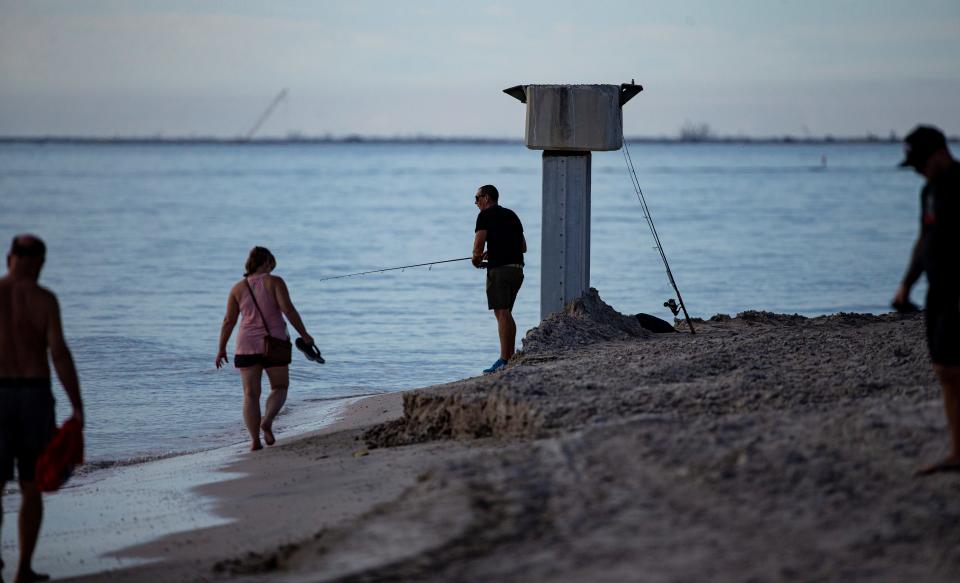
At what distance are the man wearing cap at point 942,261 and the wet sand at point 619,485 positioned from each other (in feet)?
1.04

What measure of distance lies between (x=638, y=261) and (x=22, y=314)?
24.0 metres

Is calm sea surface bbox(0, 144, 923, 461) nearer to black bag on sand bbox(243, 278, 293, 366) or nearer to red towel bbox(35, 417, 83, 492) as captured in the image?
black bag on sand bbox(243, 278, 293, 366)

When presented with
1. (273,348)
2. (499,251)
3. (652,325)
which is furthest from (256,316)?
(652,325)

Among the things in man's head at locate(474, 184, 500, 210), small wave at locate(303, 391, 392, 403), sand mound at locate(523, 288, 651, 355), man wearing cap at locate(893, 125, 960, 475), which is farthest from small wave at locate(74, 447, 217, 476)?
man wearing cap at locate(893, 125, 960, 475)

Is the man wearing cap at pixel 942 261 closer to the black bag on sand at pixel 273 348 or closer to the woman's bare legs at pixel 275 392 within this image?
the black bag on sand at pixel 273 348

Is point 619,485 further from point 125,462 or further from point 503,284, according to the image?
point 125,462

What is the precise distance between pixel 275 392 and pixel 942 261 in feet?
16.1

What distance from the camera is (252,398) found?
8.41m

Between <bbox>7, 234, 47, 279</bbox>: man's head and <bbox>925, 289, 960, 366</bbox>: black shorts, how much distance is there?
161 inches

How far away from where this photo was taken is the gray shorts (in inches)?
404

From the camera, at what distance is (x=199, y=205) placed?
2228 inches

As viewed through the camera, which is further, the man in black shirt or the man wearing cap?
the man in black shirt

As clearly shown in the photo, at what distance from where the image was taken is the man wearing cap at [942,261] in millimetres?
5230

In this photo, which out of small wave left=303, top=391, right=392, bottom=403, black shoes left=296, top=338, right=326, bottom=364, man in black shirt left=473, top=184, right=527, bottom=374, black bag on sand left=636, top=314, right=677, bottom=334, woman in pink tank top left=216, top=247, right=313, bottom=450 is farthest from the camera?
small wave left=303, top=391, right=392, bottom=403
